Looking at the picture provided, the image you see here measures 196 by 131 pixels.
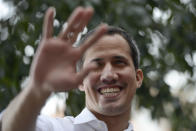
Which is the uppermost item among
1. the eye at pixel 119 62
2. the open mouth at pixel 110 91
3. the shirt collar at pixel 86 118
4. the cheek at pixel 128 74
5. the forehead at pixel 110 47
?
the forehead at pixel 110 47

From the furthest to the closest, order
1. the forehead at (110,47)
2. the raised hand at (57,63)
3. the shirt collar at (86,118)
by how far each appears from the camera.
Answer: the forehead at (110,47), the shirt collar at (86,118), the raised hand at (57,63)

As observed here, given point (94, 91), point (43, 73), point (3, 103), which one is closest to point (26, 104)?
point (43, 73)

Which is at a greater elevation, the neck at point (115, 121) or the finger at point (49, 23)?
the finger at point (49, 23)

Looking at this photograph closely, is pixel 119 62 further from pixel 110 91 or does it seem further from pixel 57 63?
pixel 57 63

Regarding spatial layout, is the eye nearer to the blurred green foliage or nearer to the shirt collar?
the shirt collar

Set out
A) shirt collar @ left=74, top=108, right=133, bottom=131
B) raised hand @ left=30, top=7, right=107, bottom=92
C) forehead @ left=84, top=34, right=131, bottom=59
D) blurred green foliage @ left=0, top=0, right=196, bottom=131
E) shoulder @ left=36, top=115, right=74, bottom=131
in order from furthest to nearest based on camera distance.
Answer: blurred green foliage @ left=0, top=0, right=196, bottom=131, forehead @ left=84, top=34, right=131, bottom=59, shirt collar @ left=74, top=108, right=133, bottom=131, shoulder @ left=36, top=115, right=74, bottom=131, raised hand @ left=30, top=7, right=107, bottom=92

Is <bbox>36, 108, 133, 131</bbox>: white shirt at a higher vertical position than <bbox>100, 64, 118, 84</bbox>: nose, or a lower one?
lower

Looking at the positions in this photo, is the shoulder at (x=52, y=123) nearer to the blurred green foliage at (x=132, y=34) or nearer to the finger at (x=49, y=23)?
the finger at (x=49, y=23)

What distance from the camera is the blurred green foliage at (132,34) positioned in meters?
3.47

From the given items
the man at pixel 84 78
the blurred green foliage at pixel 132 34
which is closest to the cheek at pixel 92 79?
the man at pixel 84 78

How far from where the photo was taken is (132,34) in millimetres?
3516

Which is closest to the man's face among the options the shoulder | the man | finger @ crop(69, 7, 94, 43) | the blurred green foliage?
the man

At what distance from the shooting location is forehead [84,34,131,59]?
2.38 meters

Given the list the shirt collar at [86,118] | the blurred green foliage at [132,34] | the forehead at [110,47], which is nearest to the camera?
the shirt collar at [86,118]
